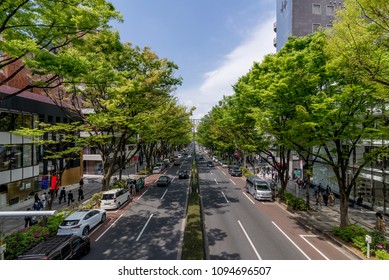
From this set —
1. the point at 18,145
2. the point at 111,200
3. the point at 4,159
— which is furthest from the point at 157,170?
the point at 4,159

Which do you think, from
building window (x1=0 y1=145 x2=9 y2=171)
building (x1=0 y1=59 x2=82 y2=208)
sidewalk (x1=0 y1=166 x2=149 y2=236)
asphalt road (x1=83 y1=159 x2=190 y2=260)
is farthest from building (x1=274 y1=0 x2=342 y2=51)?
building window (x1=0 y1=145 x2=9 y2=171)

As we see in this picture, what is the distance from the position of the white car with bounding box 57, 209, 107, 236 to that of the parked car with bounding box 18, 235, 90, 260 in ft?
8.32

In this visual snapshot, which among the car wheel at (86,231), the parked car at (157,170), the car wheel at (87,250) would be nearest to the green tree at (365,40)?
the car wheel at (87,250)

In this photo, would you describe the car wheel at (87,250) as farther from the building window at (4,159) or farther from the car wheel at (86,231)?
the building window at (4,159)

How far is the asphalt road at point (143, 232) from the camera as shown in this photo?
43.2 feet

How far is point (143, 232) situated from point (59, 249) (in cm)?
609

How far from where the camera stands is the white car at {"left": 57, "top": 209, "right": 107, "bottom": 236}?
Answer: 15.5 metres

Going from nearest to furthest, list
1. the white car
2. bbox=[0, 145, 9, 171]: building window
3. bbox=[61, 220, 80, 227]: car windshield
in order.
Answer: the white car → bbox=[61, 220, 80, 227]: car windshield → bbox=[0, 145, 9, 171]: building window

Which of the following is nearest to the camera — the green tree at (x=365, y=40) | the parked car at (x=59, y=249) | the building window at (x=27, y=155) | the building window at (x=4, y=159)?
the green tree at (x=365, y=40)

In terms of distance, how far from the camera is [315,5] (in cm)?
4444

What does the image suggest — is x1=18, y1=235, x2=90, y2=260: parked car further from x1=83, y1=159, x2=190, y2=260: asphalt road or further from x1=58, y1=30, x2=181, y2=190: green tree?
x1=58, y1=30, x2=181, y2=190: green tree

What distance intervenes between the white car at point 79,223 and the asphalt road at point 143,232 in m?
0.63

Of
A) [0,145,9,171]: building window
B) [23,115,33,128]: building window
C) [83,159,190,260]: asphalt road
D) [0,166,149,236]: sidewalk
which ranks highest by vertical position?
[23,115,33,128]: building window

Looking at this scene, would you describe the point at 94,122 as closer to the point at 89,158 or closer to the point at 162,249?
the point at 162,249
